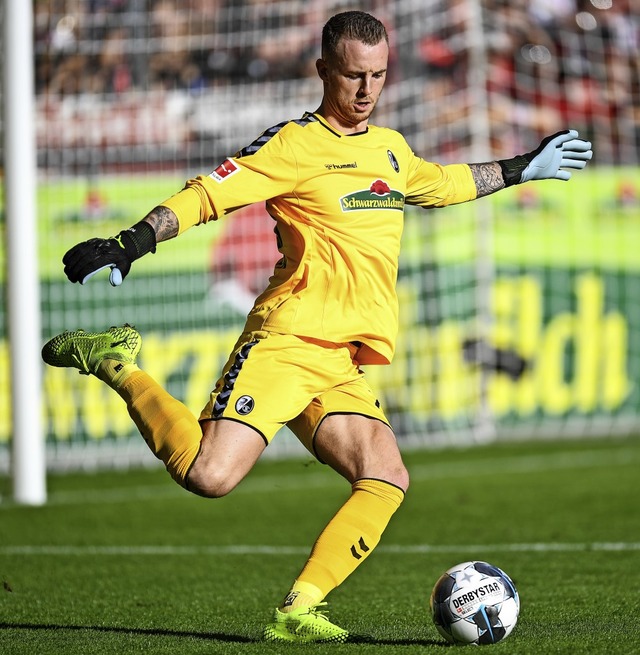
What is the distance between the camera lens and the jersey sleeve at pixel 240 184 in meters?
4.65

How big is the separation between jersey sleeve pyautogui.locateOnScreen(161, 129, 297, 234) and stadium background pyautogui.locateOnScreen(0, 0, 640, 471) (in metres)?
7.69

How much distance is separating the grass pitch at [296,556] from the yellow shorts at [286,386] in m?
0.47

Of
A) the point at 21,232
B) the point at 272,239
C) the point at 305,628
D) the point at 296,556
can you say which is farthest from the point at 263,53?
the point at 305,628

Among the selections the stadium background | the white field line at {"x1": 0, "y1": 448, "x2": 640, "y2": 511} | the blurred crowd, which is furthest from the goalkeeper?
the blurred crowd

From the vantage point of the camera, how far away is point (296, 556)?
→ 7422mm

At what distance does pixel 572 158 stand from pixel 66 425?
7.81 m

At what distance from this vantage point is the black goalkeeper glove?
4.30 m

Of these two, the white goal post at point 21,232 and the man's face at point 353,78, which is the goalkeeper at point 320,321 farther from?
the white goal post at point 21,232

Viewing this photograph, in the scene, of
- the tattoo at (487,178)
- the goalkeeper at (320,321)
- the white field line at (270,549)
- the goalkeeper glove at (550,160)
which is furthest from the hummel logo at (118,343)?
the white field line at (270,549)

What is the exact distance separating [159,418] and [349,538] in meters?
→ 0.81

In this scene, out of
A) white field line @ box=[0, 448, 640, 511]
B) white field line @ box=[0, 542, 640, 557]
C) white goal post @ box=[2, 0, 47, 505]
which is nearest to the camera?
white field line @ box=[0, 542, 640, 557]

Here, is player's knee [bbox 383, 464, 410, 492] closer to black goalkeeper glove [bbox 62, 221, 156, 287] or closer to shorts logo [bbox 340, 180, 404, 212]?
shorts logo [bbox 340, 180, 404, 212]

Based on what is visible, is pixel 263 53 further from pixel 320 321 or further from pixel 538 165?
pixel 320 321

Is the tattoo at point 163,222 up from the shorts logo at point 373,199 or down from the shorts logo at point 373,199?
down
